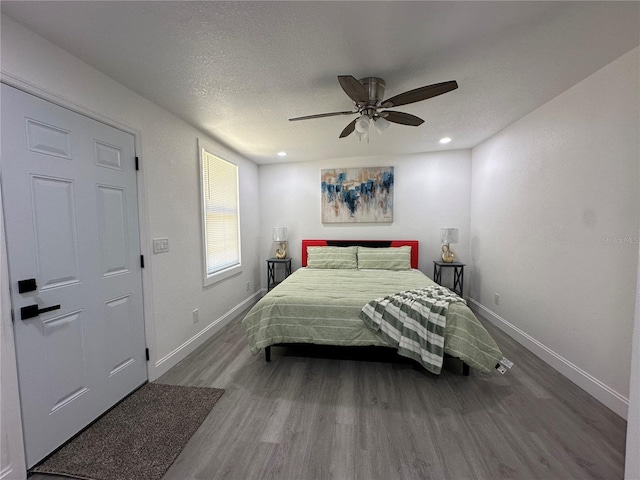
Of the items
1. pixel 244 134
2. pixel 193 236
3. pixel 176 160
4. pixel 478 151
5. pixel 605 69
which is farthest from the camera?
pixel 478 151

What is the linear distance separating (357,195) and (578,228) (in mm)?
2722

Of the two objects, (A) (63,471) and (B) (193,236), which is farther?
(B) (193,236)

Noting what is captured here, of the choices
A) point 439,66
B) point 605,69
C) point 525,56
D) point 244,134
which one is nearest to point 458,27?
point 439,66

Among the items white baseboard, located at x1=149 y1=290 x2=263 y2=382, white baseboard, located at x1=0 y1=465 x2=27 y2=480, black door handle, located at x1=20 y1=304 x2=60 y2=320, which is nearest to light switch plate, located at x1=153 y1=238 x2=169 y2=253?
black door handle, located at x1=20 y1=304 x2=60 y2=320

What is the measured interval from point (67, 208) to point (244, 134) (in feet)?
6.31

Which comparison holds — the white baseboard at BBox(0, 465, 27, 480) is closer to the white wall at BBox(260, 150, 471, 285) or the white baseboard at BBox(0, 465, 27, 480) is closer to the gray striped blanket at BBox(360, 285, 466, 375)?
the gray striped blanket at BBox(360, 285, 466, 375)

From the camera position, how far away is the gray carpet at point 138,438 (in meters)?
1.37

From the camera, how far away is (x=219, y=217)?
11.0ft

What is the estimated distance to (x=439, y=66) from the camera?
1.74 metres

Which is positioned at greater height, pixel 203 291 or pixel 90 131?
pixel 90 131

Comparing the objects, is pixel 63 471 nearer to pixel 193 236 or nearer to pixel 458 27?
pixel 193 236

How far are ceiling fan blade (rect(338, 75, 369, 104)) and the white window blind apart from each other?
2007 mm

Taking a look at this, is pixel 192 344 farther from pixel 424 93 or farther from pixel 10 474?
pixel 424 93

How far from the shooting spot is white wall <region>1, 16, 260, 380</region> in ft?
4.62
